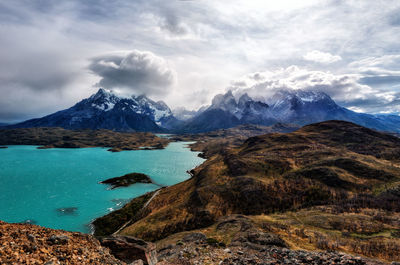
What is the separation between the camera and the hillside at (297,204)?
37625 millimetres

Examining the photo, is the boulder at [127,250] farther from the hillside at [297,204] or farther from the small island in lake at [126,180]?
the small island in lake at [126,180]

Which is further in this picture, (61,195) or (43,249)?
(61,195)

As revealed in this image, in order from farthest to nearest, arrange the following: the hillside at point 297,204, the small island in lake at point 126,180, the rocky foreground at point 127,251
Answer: the small island in lake at point 126,180 < the hillside at point 297,204 < the rocky foreground at point 127,251

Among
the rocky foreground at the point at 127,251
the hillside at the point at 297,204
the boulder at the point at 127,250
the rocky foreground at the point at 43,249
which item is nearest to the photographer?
the rocky foreground at the point at 43,249

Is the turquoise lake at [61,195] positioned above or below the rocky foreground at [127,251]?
below

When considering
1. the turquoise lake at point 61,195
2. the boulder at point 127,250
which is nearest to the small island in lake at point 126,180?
the turquoise lake at point 61,195

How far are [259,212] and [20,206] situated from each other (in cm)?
9850

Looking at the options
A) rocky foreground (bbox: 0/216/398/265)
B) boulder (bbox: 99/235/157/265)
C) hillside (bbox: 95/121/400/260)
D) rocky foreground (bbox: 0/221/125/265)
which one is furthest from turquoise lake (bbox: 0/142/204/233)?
rocky foreground (bbox: 0/221/125/265)

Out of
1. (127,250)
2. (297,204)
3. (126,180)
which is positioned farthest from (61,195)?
(297,204)

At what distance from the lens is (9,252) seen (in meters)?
11.2

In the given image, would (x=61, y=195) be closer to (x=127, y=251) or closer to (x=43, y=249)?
(x=127, y=251)

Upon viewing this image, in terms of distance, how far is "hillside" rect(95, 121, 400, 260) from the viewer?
123ft

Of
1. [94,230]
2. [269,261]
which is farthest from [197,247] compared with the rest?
[94,230]

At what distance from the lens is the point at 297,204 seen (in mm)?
66000
